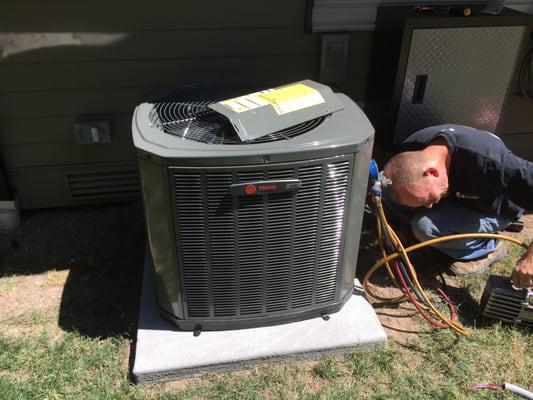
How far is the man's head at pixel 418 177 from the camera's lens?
232 centimetres

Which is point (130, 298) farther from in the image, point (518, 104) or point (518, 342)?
point (518, 104)

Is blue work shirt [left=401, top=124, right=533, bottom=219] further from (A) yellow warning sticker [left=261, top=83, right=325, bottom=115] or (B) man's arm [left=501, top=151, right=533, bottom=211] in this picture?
(A) yellow warning sticker [left=261, top=83, right=325, bottom=115]

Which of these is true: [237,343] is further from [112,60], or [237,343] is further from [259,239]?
[112,60]

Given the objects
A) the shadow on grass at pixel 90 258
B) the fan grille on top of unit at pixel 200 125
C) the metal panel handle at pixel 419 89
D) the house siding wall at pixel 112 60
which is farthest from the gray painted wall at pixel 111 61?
the fan grille on top of unit at pixel 200 125

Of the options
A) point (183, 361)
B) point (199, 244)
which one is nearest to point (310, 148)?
point (199, 244)

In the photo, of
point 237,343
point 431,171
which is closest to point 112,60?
point 237,343

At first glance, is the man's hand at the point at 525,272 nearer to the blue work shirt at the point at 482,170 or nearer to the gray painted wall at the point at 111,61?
the blue work shirt at the point at 482,170

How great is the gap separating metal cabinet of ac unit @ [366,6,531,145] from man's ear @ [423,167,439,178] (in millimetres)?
599

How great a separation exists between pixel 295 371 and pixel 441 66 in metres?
1.78

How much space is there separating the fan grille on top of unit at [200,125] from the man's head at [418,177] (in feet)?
1.68

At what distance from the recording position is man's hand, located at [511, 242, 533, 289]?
7.36ft

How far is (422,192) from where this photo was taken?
2336 mm

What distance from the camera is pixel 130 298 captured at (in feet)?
8.56

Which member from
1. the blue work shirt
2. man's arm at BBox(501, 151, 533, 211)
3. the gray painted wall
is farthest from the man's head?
the gray painted wall
